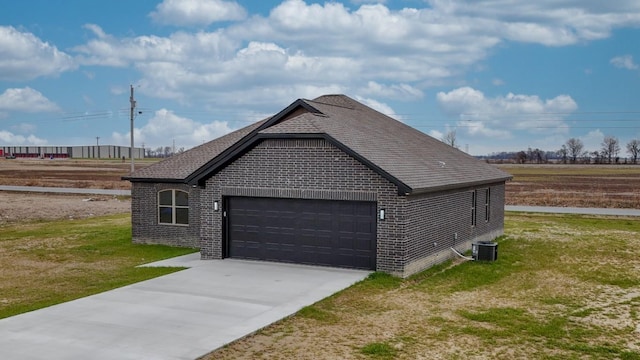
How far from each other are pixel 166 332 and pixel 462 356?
5.53m

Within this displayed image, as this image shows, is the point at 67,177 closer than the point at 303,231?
A: No

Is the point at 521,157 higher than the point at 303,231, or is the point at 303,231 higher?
the point at 521,157

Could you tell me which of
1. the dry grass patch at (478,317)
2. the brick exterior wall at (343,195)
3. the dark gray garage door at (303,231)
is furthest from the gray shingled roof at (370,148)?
the dry grass patch at (478,317)

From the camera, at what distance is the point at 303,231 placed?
18.5 m

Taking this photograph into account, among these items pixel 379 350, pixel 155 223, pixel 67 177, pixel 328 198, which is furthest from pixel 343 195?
pixel 67 177

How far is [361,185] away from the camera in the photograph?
1744 centimetres

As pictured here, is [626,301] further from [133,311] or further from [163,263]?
[163,263]

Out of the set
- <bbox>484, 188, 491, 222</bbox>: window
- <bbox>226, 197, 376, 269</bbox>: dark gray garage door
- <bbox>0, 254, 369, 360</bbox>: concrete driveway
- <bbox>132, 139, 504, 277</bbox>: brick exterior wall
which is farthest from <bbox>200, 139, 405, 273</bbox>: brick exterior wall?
<bbox>484, 188, 491, 222</bbox>: window

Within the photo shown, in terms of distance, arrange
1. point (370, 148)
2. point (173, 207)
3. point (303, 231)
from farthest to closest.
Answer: point (173, 207) → point (370, 148) → point (303, 231)

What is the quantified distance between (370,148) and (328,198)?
7.07 ft

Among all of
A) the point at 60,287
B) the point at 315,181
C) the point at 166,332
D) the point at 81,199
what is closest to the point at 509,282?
the point at 315,181

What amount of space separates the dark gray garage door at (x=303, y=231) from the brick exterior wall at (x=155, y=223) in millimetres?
3908

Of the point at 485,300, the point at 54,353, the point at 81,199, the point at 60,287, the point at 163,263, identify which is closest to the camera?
the point at 54,353

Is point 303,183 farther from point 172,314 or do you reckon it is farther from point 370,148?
point 172,314
